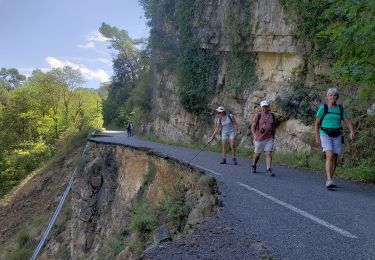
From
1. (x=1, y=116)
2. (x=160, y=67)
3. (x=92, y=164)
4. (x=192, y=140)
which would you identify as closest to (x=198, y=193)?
(x=92, y=164)

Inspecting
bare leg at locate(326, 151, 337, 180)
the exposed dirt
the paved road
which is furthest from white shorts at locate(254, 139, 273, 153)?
the exposed dirt

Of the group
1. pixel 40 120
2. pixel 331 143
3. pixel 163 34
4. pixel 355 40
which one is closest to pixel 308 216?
pixel 331 143

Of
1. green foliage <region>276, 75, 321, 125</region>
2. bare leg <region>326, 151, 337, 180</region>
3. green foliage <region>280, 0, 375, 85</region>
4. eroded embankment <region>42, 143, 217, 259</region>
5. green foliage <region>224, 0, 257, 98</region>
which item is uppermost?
green foliage <region>224, 0, 257, 98</region>

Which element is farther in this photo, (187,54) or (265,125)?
(187,54)

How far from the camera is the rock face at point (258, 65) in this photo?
1585cm

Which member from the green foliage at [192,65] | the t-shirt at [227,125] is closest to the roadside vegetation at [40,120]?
the green foliage at [192,65]

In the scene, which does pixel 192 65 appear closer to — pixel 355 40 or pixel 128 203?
pixel 128 203

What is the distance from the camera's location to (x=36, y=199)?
28.5m

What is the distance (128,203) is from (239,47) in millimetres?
9843

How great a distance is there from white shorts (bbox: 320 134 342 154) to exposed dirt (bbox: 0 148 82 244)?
20.1 meters

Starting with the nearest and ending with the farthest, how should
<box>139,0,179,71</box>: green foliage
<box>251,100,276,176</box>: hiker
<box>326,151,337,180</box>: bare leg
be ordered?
<box>326,151,337,180</box>: bare leg, <box>251,100,276,176</box>: hiker, <box>139,0,179,71</box>: green foliage

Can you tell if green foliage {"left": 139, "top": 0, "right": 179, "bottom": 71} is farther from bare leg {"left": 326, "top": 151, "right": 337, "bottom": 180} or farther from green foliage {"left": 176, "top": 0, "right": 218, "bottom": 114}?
bare leg {"left": 326, "top": 151, "right": 337, "bottom": 180}

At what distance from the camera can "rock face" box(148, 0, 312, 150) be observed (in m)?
15.9

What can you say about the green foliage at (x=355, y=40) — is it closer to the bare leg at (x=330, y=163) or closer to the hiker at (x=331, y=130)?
the hiker at (x=331, y=130)
